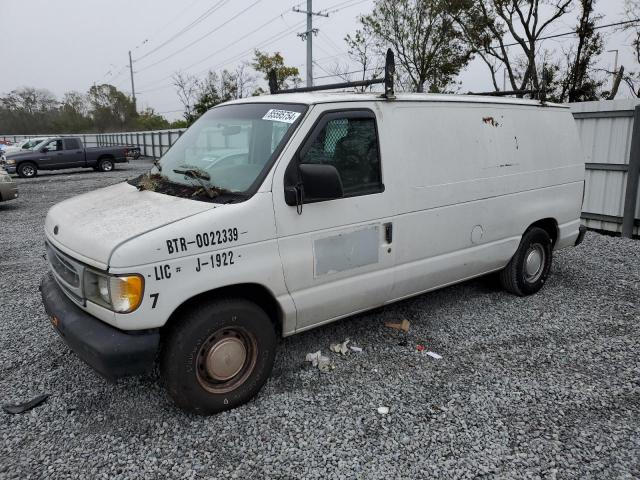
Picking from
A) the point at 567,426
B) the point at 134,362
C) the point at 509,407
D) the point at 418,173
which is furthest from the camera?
the point at 418,173

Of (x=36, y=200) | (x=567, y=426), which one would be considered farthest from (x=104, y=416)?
(x=36, y=200)

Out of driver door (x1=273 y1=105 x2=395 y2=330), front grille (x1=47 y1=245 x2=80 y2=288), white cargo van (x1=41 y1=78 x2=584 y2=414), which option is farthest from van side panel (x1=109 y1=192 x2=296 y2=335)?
front grille (x1=47 y1=245 x2=80 y2=288)

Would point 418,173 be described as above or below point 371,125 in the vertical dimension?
below

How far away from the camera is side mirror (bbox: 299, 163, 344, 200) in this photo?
3.15 metres

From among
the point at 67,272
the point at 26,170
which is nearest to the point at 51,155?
the point at 26,170

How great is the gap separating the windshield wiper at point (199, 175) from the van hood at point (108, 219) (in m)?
0.12

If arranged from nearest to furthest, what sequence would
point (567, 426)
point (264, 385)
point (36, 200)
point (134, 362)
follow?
point (134, 362) → point (567, 426) → point (264, 385) → point (36, 200)

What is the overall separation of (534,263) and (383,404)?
295 cm

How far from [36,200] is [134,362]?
1323 centimetres

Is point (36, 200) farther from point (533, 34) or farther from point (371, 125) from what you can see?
point (533, 34)

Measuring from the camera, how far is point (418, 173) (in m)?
3.95

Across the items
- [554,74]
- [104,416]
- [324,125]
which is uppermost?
[554,74]

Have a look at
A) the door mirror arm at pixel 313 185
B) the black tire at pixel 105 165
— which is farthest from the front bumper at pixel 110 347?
the black tire at pixel 105 165

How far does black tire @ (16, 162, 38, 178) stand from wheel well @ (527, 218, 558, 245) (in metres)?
21.6
